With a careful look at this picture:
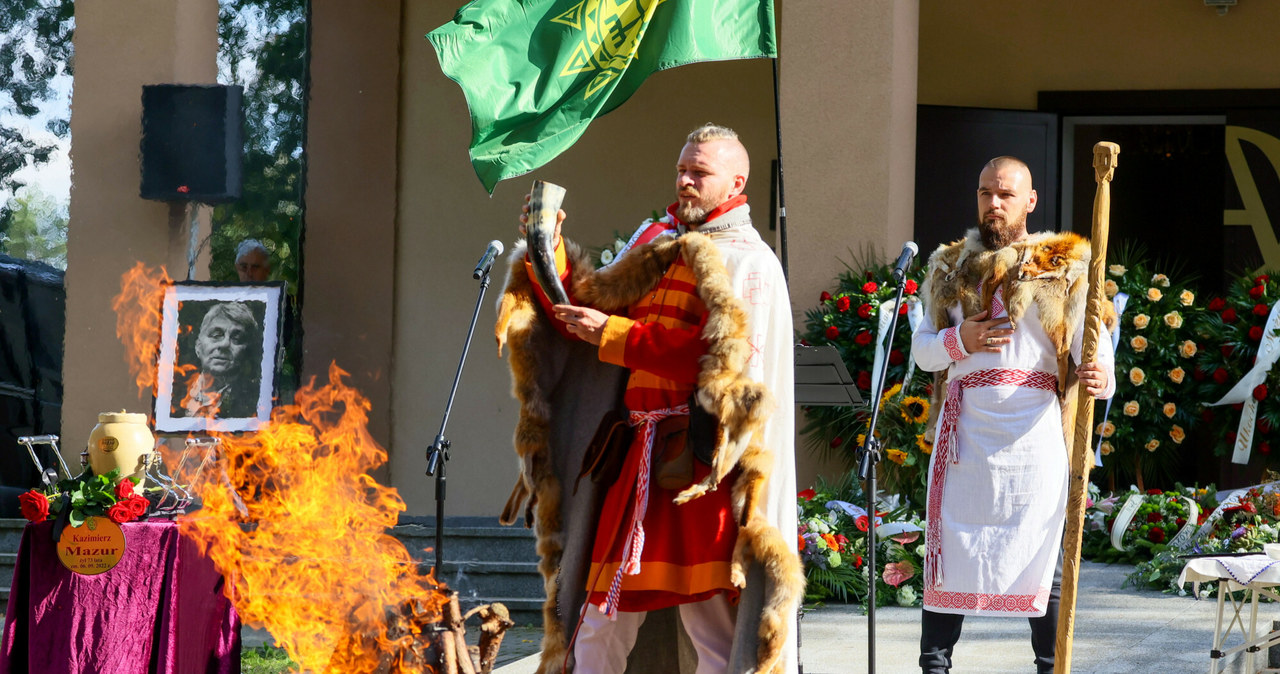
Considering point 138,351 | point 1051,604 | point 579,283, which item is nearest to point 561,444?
point 579,283

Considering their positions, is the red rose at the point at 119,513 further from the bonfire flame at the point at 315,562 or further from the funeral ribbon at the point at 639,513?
the funeral ribbon at the point at 639,513

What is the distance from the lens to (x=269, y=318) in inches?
356

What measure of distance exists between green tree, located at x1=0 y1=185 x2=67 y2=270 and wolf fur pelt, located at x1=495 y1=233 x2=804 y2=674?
298 inches

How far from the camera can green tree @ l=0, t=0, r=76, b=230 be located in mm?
10930

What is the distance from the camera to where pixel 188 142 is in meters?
9.38

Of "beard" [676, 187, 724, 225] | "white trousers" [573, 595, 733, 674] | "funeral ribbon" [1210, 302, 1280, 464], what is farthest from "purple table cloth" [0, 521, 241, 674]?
"funeral ribbon" [1210, 302, 1280, 464]

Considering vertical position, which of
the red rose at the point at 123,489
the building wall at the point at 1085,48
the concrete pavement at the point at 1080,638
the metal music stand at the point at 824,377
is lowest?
the concrete pavement at the point at 1080,638

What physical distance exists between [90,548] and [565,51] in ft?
8.32

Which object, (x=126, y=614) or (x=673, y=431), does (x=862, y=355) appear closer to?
(x=673, y=431)

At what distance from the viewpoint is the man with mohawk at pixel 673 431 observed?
404 centimetres

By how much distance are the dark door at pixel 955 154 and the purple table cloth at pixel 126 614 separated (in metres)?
7.08

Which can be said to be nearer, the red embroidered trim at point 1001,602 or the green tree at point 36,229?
the red embroidered trim at point 1001,602

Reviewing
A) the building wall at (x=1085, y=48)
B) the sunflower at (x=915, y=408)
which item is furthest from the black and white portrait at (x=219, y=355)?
the building wall at (x=1085, y=48)

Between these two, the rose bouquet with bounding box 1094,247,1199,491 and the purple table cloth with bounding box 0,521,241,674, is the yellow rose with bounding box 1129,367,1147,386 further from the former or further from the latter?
the purple table cloth with bounding box 0,521,241,674
